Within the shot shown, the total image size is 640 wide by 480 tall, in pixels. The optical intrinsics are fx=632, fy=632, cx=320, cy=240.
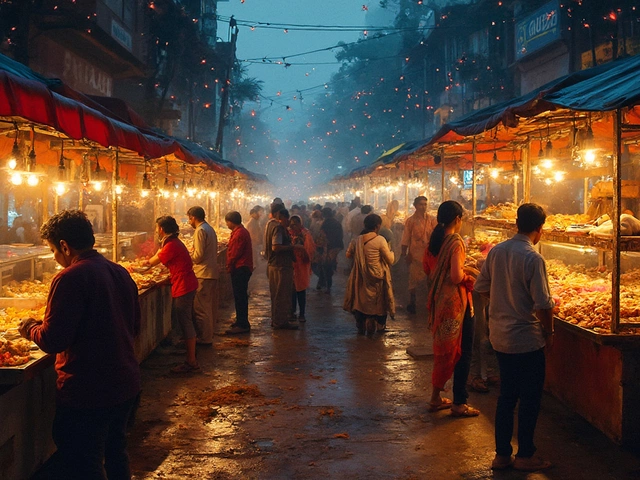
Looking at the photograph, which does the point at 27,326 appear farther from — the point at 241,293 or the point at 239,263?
the point at 241,293

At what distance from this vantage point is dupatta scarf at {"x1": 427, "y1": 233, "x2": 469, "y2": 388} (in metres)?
6.27

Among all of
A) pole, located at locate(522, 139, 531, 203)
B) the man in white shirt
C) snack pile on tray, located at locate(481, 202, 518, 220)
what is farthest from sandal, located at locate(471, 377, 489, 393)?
the man in white shirt

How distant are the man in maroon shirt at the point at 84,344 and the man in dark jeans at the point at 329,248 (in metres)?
12.1

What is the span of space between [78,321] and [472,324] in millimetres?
4195

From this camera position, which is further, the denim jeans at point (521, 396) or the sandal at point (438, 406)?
the sandal at point (438, 406)

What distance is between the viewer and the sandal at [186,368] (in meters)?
8.02

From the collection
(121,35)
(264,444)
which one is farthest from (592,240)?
(121,35)

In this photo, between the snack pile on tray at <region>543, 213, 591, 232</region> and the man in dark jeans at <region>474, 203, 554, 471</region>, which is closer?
the man in dark jeans at <region>474, 203, 554, 471</region>

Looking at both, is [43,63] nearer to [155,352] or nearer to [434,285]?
[155,352]

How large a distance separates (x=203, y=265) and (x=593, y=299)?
5.30 meters

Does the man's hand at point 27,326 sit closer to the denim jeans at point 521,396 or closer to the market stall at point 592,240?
the denim jeans at point 521,396

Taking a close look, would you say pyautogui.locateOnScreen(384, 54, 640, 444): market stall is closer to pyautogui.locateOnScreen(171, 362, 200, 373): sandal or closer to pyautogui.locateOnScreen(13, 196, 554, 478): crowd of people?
pyautogui.locateOnScreen(13, 196, 554, 478): crowd of people

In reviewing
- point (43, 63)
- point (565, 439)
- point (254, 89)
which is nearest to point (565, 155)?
point (565, 439)

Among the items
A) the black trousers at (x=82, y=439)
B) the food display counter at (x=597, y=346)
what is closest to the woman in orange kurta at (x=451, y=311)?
the food display counter at (x=597, y=346)
